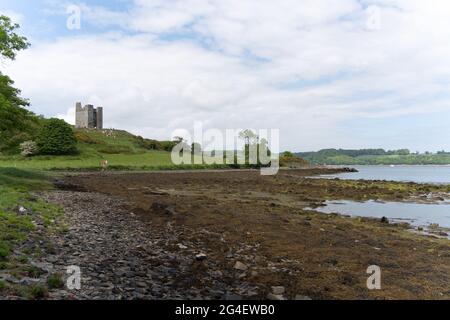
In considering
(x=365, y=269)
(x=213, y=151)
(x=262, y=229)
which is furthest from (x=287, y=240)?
(x=213, y=151)

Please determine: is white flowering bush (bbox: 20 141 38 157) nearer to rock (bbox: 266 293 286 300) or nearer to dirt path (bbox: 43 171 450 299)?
dirt path (bbox: 43 171 450 299)

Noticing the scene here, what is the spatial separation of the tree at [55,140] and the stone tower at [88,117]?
6678cm

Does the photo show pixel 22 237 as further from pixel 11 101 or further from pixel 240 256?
pixel 11 101

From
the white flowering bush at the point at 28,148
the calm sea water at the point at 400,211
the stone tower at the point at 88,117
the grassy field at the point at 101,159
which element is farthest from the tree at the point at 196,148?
the calm sea water at the point at 400,211

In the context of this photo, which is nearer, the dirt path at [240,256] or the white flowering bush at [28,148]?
the dirt path at [240,256]

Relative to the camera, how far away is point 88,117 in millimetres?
158250

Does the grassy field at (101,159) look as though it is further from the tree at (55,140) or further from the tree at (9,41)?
the tree at (9,41)

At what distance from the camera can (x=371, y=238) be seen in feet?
59.8

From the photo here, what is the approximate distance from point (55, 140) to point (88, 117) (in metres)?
73.7

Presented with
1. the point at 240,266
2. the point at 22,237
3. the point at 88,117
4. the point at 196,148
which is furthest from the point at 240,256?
the point at 88,117

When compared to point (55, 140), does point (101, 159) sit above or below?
below

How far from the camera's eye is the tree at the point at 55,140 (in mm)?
87812
